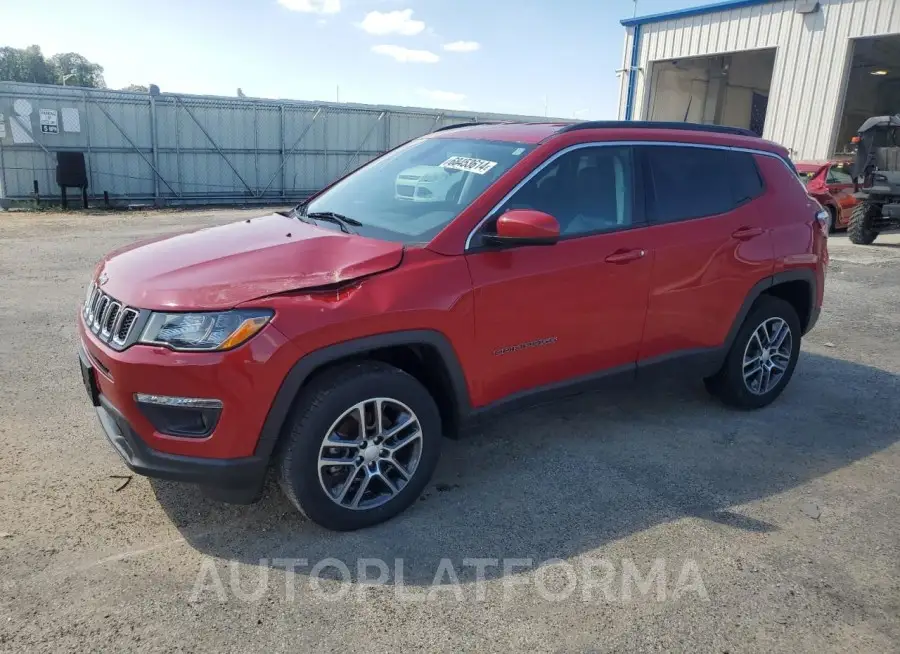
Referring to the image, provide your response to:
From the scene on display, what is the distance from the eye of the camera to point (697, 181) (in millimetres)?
4293

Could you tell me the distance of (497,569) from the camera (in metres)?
2.96

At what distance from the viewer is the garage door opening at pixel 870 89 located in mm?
24297

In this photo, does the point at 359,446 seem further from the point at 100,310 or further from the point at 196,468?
the point at 100,310

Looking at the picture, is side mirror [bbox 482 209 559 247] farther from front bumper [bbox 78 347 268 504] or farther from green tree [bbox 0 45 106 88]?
green tree [bbox 0 45 106 88]

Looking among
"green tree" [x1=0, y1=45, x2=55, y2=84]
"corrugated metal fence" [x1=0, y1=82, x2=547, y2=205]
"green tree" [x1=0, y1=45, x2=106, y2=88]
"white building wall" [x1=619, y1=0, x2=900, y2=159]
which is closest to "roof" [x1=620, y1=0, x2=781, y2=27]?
"white building wall" [x1=619, y1=0, x2=900, y2=159]

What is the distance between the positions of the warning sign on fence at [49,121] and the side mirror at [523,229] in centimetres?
1596

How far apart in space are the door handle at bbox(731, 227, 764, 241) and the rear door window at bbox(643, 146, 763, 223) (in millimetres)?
153

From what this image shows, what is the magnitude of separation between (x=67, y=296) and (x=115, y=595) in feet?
18.3

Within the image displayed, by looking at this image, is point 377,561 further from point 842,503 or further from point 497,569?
point 842,503

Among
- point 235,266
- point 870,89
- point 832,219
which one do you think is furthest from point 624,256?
point 870,89

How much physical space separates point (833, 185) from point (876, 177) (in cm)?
151

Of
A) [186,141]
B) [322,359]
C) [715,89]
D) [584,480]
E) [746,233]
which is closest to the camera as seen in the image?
[322,359]

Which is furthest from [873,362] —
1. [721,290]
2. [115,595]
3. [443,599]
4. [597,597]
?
[115,595]

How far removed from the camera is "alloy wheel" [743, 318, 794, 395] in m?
4.70
